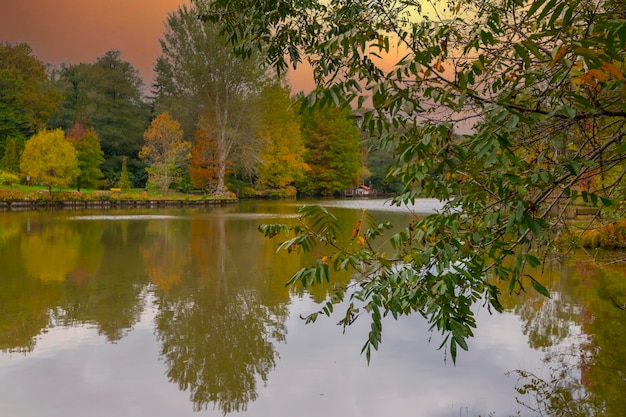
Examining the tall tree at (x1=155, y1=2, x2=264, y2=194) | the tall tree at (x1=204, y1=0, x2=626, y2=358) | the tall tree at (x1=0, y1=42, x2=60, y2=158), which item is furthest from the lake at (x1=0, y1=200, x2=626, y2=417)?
the tall tree at (x1=0, y1=42, x2=60, y2=158)

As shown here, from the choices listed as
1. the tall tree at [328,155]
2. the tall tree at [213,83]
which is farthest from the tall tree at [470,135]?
the tall tree at [328,155]

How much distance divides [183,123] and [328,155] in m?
16.8

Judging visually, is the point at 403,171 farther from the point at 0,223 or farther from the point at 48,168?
the point at 48,168

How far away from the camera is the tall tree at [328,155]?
56406 millimetres

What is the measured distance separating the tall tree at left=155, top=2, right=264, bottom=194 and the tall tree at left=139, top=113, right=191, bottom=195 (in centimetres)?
269

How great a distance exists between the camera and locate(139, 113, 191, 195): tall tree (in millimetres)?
37875

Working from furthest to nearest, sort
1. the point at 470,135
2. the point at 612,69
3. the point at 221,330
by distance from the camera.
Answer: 1. the point at 221,330
2. the point at 470,135
3. the point at 612,69

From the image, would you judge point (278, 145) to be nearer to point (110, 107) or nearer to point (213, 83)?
point (213, 83)

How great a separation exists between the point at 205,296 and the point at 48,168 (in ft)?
95.1

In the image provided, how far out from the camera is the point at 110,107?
5306cm

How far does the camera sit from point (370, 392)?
15.4ft

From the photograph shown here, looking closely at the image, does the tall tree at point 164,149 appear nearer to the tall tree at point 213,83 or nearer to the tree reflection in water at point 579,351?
the tall tree at point 213,83

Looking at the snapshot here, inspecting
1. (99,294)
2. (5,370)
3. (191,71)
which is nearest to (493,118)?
(5,370)

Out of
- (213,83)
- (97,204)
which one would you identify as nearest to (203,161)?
(213,83)
